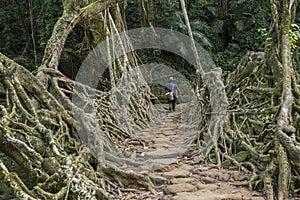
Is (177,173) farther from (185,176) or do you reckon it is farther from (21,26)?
(21,26)

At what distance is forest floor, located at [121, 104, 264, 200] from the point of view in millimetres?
3318

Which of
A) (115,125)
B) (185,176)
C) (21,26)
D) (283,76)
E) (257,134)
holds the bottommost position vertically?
(185,176)

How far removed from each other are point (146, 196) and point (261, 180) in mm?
1139

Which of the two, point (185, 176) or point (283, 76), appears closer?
point (185, 176)

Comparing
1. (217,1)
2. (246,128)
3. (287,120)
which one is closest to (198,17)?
(217,1)

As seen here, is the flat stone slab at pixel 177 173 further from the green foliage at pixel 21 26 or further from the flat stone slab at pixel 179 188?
the green foliage at pixel 21 26

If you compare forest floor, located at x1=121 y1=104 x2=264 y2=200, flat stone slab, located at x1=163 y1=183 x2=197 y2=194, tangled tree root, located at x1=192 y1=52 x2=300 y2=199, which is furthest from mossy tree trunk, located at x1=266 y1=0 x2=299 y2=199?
flat stone slab, located at x1=163 y1=183 x2=197 y2=194

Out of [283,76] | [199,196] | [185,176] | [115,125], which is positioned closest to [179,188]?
[199,196]

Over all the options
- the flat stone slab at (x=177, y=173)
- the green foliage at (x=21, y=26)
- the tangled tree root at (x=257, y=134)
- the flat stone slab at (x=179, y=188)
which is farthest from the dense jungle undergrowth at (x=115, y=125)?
the green foliage at (x=21, y=26)

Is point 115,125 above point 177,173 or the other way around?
above

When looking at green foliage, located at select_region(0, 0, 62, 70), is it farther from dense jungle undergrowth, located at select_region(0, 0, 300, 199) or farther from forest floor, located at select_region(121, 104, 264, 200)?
forest floor, located at select_region(121, 104, 264, 200)

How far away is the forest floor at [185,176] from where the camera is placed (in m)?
3.32

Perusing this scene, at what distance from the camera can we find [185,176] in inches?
156

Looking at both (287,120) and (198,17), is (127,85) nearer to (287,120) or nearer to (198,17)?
(287,120)
